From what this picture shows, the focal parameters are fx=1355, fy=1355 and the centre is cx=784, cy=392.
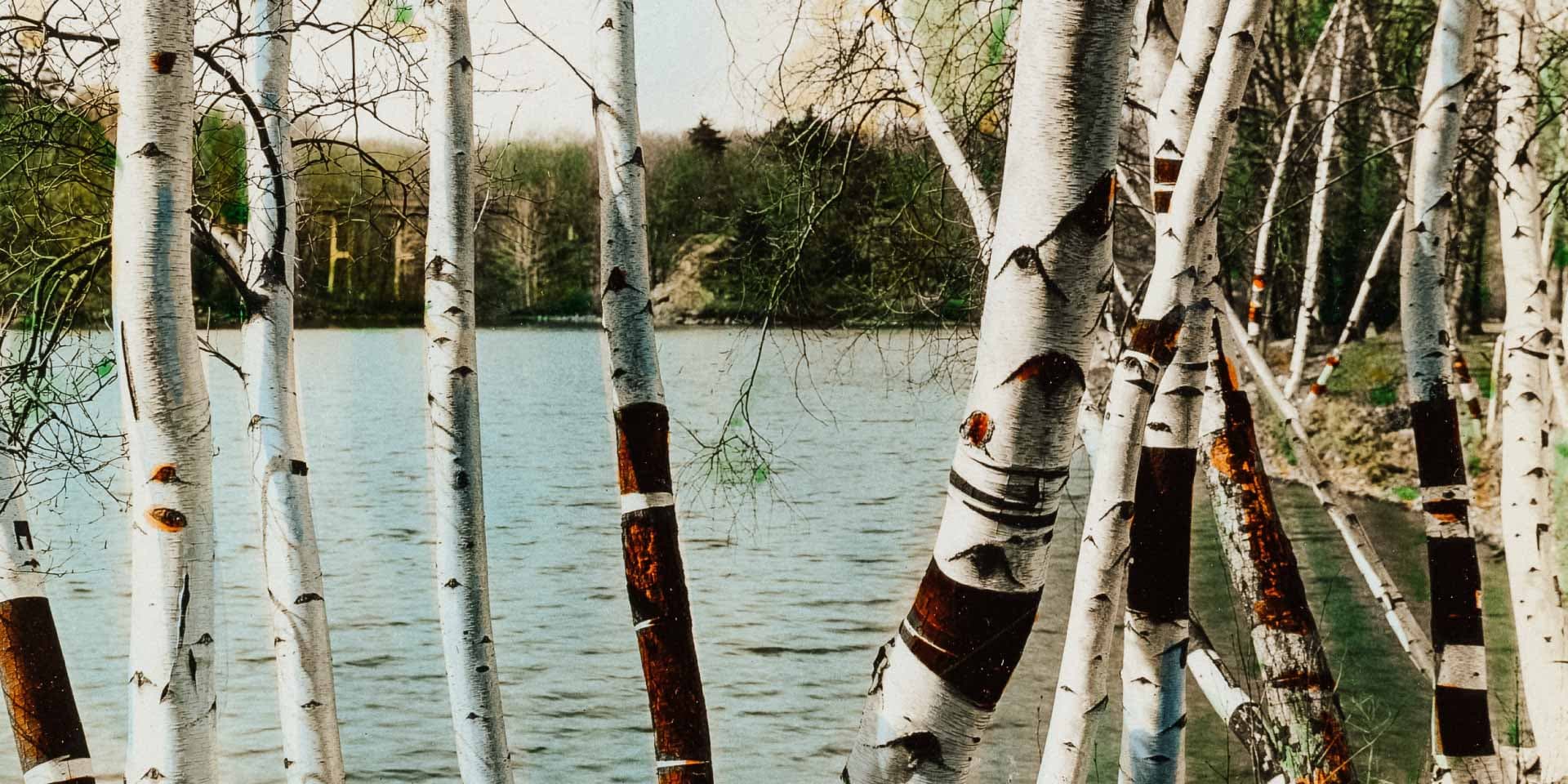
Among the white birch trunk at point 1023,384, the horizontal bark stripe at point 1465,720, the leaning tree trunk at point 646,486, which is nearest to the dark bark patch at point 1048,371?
the white birch trunk at point 1023,384

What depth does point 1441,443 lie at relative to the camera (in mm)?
4012

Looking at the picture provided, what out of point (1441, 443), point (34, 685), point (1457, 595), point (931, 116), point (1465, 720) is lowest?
point (34, 685)

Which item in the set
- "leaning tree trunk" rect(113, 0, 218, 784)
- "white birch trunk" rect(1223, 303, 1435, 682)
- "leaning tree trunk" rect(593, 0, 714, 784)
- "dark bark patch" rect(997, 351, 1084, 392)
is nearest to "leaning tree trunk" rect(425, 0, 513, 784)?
"leaning tree trunk" rect(593, 0, 714, 784)

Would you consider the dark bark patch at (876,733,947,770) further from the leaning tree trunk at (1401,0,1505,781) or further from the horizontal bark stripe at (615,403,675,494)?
the leaning tree trunk at (1401,0,1505,781)

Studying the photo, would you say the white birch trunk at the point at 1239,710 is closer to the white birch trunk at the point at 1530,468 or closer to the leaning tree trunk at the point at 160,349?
the white birch trunk at the point at 1530,468

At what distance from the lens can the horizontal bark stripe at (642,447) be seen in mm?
3451

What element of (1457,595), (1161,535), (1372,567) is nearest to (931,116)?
(1372,567)

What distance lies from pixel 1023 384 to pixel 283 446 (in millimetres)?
3402

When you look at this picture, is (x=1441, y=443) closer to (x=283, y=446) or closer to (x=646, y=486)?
(x=646, y=486)

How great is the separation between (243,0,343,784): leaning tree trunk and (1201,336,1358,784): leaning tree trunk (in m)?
2.75

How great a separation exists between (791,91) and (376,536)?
60.3ft

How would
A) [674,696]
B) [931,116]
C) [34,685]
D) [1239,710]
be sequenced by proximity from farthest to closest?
[34,685]
[931,116]
[1239,710]
[674,696]

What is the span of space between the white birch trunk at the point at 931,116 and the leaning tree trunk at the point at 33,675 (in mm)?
3966

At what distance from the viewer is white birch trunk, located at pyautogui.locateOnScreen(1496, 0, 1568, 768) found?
171 inches
